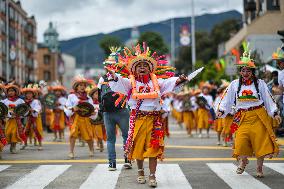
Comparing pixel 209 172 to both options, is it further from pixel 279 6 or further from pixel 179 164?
pixel 279 6

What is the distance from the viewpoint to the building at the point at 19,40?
73.2 meters

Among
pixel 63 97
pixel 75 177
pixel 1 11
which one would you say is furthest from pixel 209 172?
pixel 1 11

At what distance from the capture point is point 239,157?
10.5m

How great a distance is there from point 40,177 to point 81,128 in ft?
13.4

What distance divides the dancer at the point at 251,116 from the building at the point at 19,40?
60.8m

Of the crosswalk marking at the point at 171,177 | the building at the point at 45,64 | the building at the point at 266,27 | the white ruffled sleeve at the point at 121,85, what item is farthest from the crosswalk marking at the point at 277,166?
the building at the point at 45,64

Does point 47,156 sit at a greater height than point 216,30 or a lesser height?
lesser

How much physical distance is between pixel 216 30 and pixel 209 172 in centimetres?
8012

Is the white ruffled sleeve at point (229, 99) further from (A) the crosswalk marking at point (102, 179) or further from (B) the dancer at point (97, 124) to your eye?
(B) the dancer at point (97, 124)

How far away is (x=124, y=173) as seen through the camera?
10914mm

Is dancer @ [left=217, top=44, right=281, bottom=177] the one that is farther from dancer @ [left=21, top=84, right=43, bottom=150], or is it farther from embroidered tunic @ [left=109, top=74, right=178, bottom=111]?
dancer @ [left=21, top=84, right=43, bottom=150]

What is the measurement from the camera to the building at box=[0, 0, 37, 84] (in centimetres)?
7325

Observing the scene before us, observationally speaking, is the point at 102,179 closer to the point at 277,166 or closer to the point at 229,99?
the point at 229,99

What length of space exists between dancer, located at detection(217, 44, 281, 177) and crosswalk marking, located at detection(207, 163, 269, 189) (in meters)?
0.24
